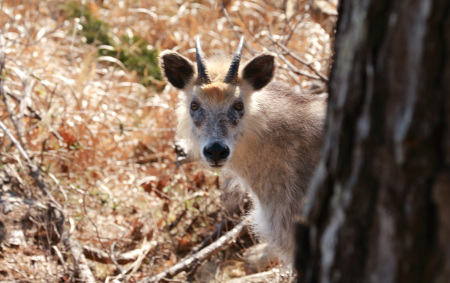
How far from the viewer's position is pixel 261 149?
3824 millimetres

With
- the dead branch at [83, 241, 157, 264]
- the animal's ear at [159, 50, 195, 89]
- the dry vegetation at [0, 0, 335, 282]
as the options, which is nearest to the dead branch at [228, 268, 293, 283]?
the dry vegetation at [0, 0, 335, 282]

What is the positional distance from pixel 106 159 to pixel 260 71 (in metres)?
2.71

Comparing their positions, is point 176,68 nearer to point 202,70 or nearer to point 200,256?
point 202,70

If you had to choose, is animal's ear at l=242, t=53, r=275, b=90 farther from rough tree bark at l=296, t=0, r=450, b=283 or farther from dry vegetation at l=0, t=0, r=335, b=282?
rough tree bark at l=296, t=0, r=450, b=283

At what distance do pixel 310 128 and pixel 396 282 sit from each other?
2350 millimetres

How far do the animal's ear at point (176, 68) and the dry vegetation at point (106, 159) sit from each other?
132 centimetres

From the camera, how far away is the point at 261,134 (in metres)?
3.85

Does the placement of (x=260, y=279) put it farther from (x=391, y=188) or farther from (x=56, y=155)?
(x=391, y=188)

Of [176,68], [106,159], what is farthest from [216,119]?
[106,159]

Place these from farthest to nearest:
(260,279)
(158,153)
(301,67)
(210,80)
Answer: (301,67) < (158,153) < (260,279) < (210,80)

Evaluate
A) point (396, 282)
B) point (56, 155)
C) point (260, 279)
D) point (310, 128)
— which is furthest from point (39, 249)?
point (396, 282)

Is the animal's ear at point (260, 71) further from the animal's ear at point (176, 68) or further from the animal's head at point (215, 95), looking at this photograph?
the animal's ear at point (176, 68)

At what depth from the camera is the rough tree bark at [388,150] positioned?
1.40 m

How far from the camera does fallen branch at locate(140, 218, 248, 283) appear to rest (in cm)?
442
